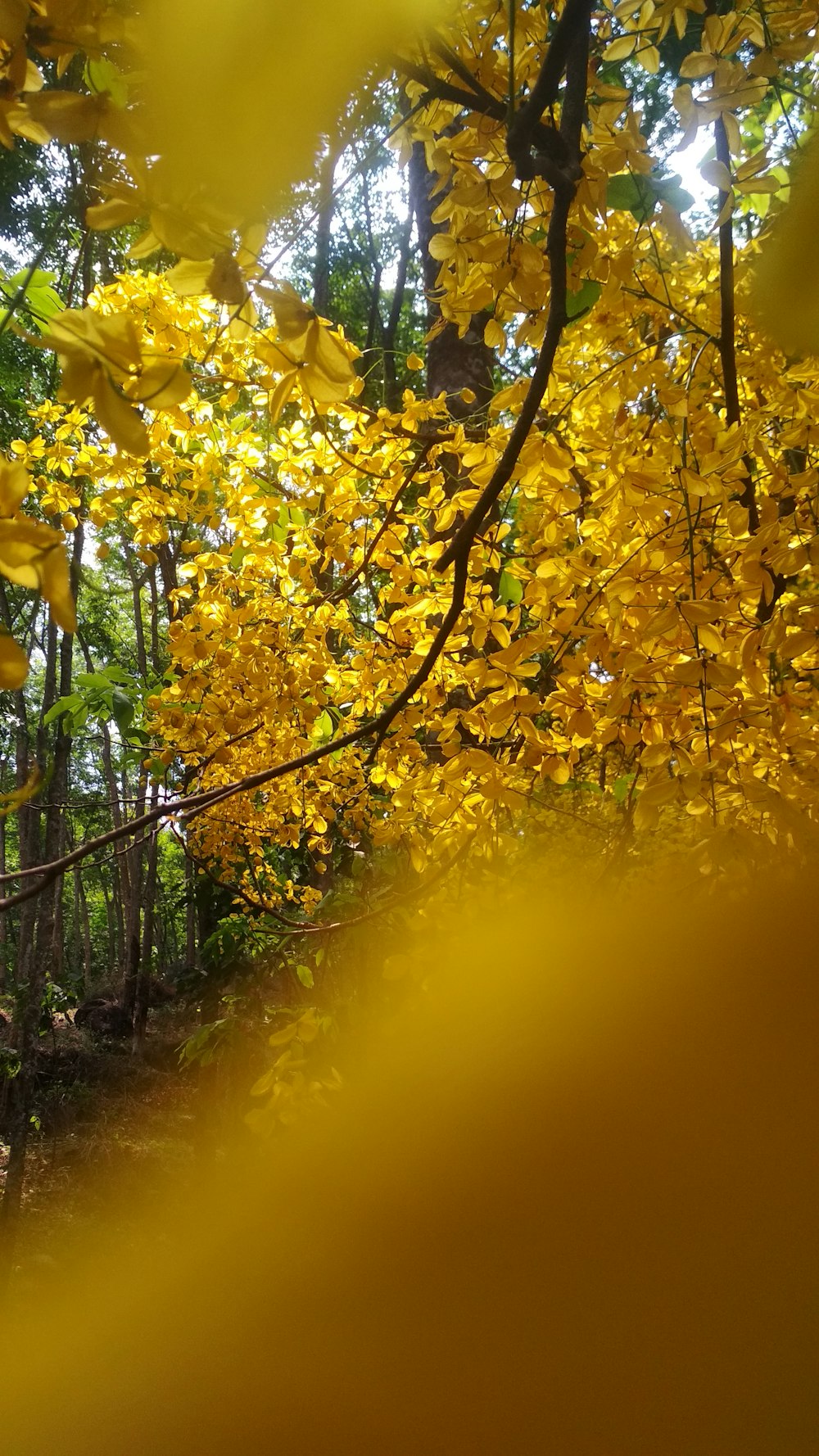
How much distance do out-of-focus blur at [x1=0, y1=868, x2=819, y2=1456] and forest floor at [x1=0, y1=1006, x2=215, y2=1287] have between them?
7.22 ft

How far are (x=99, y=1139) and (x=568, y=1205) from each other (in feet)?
18.5

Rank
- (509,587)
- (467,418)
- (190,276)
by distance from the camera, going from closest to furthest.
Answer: (190,276) < (467,418) < (509,587)

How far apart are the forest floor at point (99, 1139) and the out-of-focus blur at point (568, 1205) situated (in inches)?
86.6

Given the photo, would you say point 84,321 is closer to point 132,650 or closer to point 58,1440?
point 58,1440

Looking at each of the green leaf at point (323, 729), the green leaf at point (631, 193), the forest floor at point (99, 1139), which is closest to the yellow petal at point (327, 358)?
the green leaf at point (631, 193)

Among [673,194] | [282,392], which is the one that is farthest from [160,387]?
[673,194]

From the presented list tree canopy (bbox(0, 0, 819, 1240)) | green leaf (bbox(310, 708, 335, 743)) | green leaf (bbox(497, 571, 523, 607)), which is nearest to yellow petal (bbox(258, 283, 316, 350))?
tree canopy (bbox(0, 0, 819, 1240))

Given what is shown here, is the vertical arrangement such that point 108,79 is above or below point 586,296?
below

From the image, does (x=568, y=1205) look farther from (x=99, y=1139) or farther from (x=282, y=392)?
(x=99, y=1139)

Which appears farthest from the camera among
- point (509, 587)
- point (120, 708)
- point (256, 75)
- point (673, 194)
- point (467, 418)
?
point (120, 708)

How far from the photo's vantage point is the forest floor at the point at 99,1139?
4.76 meters

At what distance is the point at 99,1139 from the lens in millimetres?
6215

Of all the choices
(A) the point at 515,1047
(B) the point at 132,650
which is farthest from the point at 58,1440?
(B) the point at 132,650

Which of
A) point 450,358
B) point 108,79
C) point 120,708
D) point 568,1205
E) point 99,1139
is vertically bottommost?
point 99,1139
